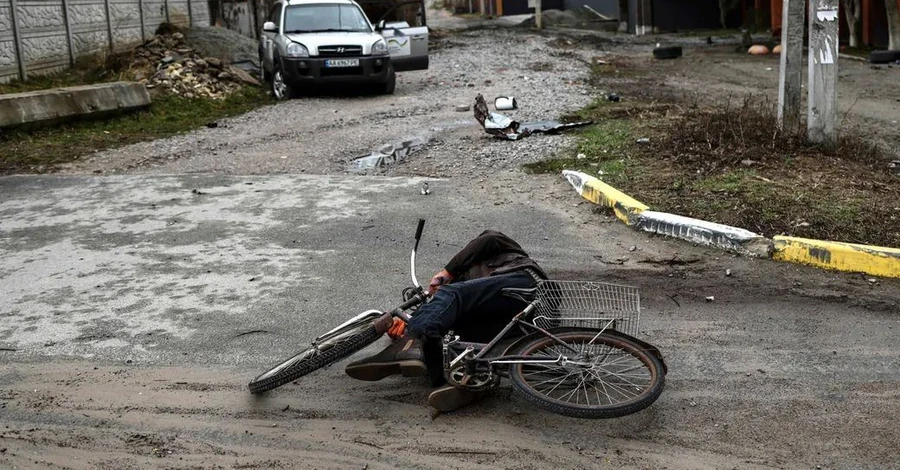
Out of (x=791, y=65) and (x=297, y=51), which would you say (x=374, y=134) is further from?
(x=791, y=65)

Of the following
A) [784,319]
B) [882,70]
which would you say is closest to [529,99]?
[882,70]

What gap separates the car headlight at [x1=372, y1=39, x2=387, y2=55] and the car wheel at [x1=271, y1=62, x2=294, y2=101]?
65.9 inches

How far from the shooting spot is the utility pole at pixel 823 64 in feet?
28.7

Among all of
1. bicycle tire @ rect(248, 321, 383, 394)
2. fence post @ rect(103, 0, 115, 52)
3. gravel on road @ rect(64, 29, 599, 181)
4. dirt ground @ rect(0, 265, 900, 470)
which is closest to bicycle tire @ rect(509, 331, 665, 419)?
dirt ground @ rect(0, 265, 900, 470)

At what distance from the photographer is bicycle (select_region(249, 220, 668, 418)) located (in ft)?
14.0

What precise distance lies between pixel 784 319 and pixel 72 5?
52.2 feet

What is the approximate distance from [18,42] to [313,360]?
13.8 metres

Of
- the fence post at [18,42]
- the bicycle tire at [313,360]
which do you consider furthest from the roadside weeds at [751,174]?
the fence post at [18,42]

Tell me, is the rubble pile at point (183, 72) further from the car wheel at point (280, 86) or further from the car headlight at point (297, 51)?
the car headlight at point (297, 51)

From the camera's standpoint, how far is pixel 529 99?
15289 mm

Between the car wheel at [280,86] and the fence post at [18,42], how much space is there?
426 cm

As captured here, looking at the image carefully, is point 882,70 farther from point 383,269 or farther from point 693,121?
point 383,269

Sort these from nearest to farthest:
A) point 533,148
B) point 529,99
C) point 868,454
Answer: point 868,454
point 533,148
point 529,99

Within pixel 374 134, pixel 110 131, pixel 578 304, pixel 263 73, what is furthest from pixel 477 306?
pixel 263 73
